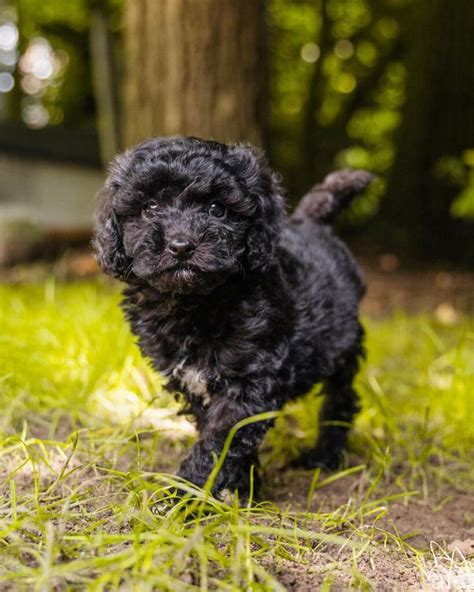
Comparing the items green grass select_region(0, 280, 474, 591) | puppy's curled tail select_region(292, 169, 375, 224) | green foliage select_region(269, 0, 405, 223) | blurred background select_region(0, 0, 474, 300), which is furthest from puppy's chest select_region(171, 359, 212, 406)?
green foliage select_region(269, 0, 405, 223)

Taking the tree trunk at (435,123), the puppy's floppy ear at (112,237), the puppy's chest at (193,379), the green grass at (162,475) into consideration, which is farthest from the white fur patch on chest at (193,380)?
the tree trunk at (435,123)

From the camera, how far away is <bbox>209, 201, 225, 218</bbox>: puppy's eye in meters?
2.61

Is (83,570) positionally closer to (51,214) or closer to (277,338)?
(277,338)

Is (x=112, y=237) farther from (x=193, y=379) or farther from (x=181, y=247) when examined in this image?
(x=193, y=379)

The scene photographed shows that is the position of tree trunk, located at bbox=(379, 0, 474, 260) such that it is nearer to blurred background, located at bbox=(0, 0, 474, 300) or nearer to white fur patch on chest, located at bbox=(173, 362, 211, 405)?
blurred background, located at bbox=(0, 0, 474, 300)

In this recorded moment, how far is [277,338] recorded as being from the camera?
278cm

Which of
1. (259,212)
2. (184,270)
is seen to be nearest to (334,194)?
(259,212)

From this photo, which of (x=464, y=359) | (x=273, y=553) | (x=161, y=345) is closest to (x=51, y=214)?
(x=464, y=359)

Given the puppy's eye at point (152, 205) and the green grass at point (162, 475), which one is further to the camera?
the puppy's eye at point (152, 205)

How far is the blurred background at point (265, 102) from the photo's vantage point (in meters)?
5.65

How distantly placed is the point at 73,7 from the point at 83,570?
46.3 ft

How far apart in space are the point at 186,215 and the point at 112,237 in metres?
0.36

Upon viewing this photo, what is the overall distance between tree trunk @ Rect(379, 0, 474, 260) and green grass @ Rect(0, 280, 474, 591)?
3326mm

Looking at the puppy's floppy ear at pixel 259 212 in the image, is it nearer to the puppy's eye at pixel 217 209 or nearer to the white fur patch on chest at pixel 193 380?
the puppy's eye at pixel 217 209
